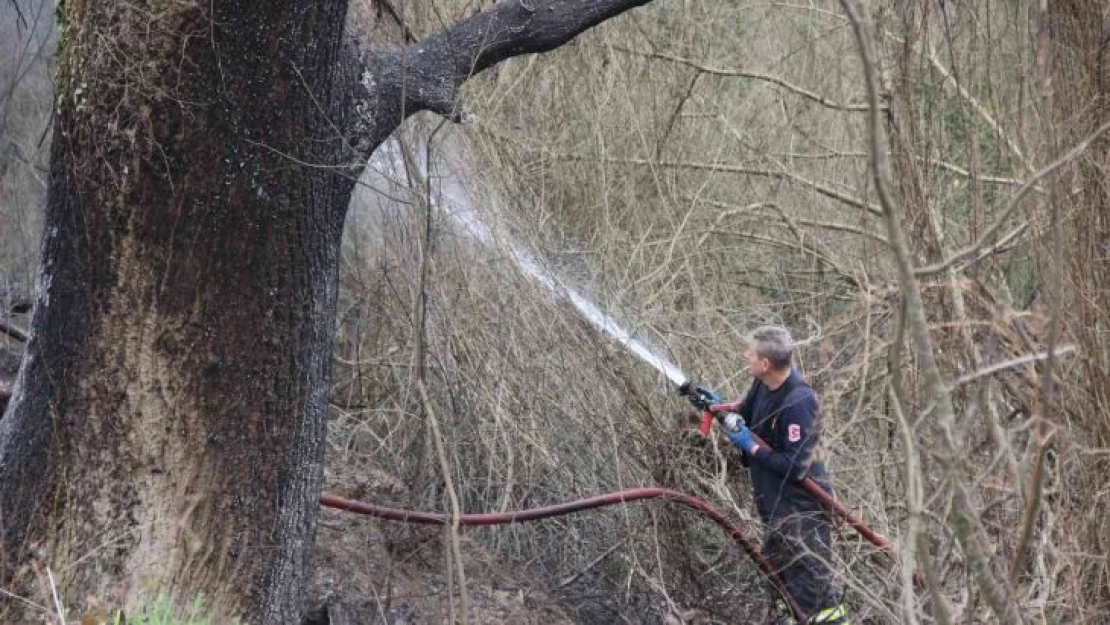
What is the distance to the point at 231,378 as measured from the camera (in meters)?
4.39

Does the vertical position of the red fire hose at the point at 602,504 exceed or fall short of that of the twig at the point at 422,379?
it falls short

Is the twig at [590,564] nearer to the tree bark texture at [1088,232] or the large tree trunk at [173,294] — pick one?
the large tree trunk at [173,294]

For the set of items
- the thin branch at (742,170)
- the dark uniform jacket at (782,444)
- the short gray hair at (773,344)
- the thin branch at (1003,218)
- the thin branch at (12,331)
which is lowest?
the dark uniform jacket at (782,444)

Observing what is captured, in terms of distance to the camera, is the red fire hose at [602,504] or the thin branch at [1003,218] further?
the red fire hose at [602,504]

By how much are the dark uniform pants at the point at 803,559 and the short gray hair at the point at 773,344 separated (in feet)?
2.15

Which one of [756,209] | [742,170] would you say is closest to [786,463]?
[756,209]

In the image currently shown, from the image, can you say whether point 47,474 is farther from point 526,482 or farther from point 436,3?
point 436,3

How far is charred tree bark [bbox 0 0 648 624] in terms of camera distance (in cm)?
421

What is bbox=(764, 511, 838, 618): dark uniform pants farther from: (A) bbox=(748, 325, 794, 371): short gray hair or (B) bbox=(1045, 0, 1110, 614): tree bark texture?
(B) bbox=(1045, 0, 1110, 614): tree bark texture

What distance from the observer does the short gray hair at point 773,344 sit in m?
5.40

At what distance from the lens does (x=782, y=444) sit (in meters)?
5.41

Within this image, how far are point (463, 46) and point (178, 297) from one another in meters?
1.39

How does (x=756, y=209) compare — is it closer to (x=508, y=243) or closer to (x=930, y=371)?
(x=508, y=243)

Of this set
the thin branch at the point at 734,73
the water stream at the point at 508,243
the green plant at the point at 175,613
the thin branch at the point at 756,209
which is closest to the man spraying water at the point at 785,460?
the water stream at the point at 508,243
